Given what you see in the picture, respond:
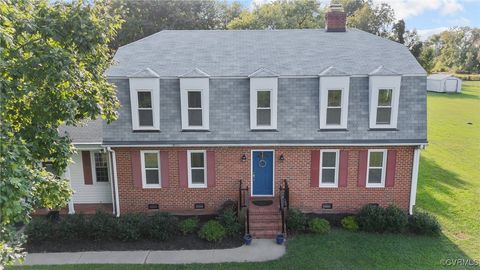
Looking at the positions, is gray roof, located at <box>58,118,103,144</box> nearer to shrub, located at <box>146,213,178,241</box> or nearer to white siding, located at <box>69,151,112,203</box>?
white siding, located at <box>69,151,112,203</box>

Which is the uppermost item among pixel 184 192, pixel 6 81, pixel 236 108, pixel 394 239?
pixel 6 81

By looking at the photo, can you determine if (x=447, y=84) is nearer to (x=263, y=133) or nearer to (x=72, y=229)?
(x=263, y=133)

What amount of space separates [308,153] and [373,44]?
617cm

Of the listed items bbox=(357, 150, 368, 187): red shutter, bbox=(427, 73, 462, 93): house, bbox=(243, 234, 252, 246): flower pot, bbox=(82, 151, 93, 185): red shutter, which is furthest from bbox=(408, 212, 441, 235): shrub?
bbox=(427, 73, 462, 93): house

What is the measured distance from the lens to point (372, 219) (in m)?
12.8

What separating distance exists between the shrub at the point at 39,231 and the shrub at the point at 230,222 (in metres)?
5.90

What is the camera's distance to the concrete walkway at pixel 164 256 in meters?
11.2

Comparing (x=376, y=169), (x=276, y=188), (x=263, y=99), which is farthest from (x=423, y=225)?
(x=263, y=99)

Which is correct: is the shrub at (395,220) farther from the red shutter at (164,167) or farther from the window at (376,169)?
the red shutter at (164,167)

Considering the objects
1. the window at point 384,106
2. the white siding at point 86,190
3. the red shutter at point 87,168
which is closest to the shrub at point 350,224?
the window at point 384,106

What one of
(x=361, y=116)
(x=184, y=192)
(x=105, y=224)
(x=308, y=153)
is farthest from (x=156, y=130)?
(x=361, y=116)

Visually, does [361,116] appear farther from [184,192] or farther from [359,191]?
[184,192]

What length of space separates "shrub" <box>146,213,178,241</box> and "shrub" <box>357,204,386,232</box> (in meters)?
6.81

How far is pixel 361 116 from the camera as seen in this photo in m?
13.3
